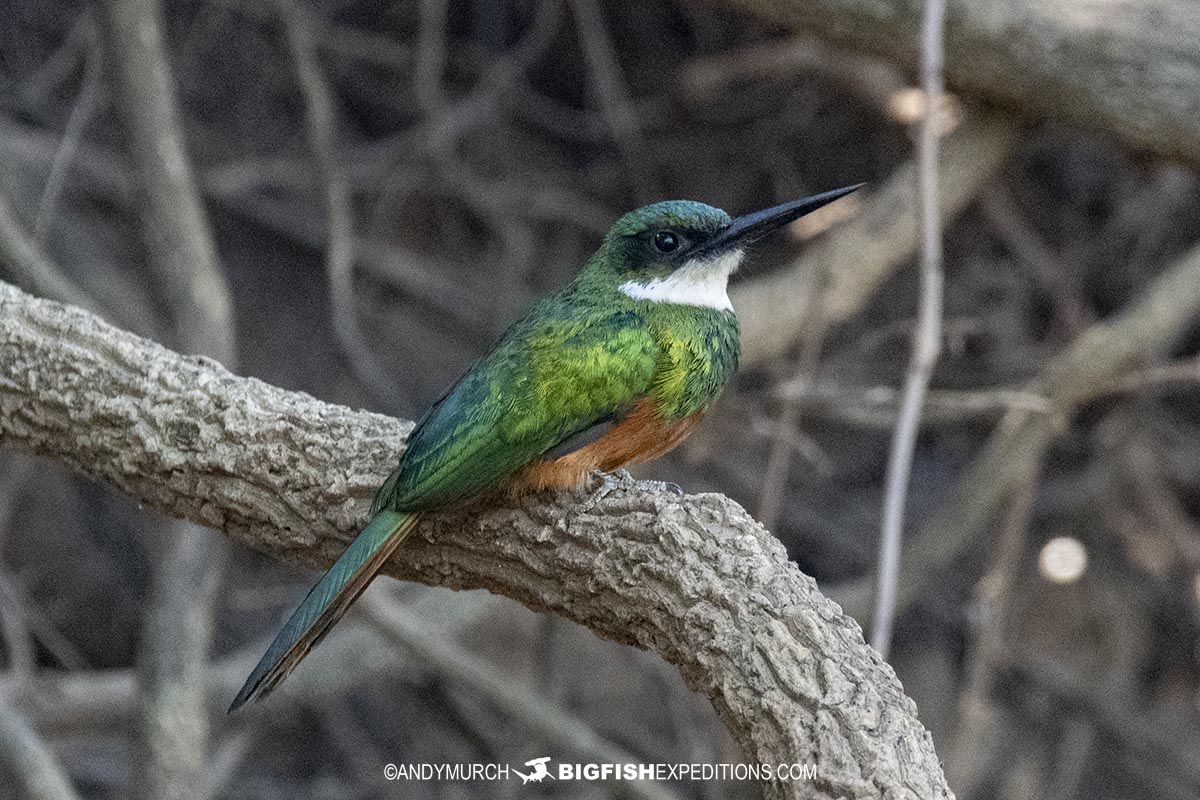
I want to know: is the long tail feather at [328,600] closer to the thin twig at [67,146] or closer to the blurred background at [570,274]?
the thin twig at [67,146]

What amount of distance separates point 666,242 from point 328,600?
0.97 meters

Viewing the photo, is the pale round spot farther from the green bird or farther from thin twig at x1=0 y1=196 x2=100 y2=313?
thin twig at x1=0 y1=196 x2=100 y2=313

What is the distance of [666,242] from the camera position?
2.42m

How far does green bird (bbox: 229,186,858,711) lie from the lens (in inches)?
73.9

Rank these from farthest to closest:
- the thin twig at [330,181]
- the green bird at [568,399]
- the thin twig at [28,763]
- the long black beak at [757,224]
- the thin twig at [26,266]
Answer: the thin twig at [330,181] → the thin twig at [26,266] → the thin twig at [28,763] → the long black beak at [757,224] → the green bird at [568,399]

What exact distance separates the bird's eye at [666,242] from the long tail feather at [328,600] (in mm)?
765

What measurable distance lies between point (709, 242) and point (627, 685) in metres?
2.97

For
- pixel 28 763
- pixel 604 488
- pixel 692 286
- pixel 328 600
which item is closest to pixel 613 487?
pixel 604 488

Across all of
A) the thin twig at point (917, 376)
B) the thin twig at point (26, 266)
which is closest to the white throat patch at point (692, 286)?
the thin twig at point (917, 376)

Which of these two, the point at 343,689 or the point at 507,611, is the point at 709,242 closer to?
the point at 343,689

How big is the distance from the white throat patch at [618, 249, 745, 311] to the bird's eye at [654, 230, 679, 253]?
48mm

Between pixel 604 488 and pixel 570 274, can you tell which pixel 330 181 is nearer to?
pixel 570 274

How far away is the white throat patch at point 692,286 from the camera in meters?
2.35

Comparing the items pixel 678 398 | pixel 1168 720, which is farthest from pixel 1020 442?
pixel 678 398
